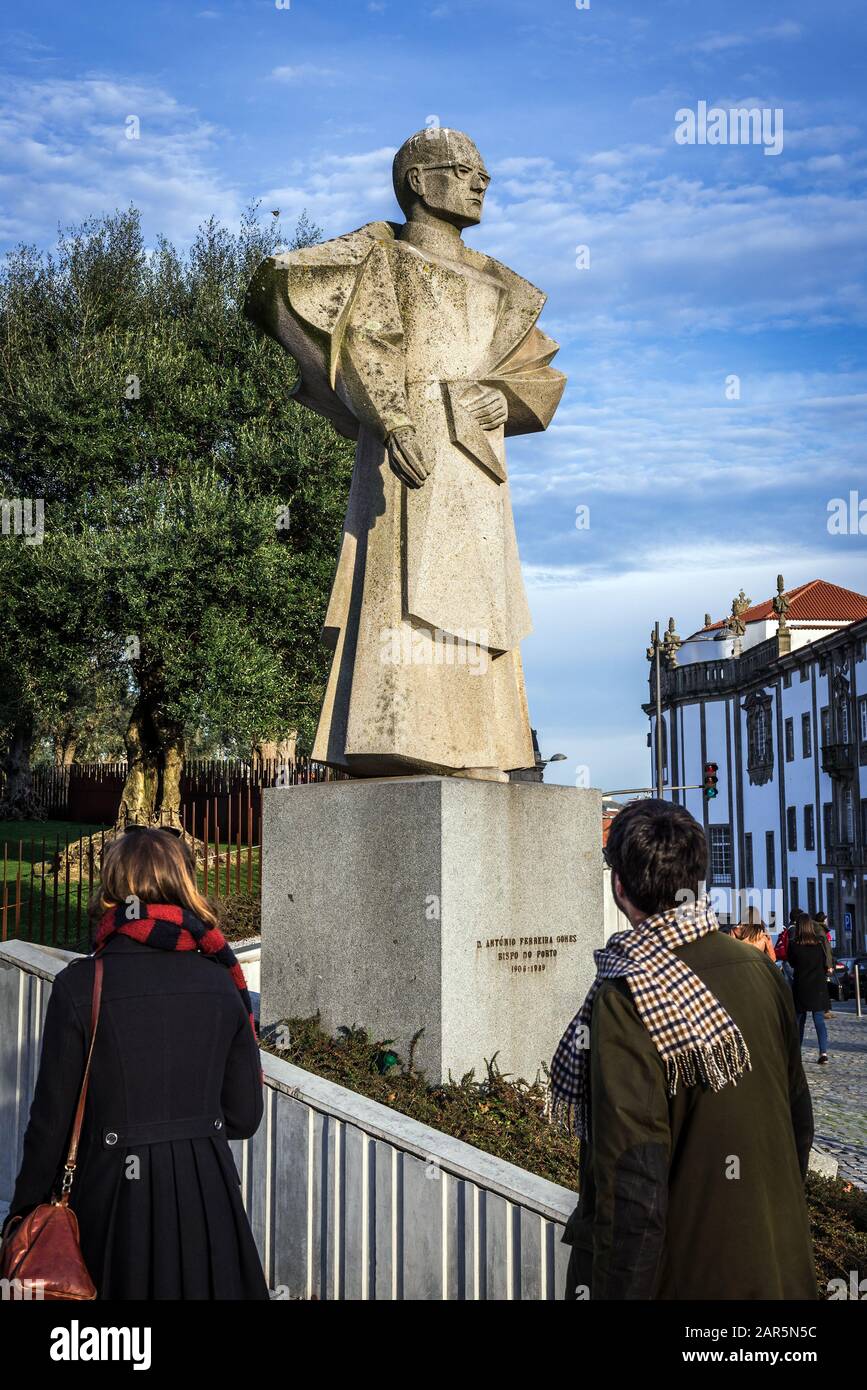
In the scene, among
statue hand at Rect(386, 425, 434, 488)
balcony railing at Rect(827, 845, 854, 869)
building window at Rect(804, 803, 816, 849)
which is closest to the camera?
statue hand at Rect(386, 425, 434, 488)

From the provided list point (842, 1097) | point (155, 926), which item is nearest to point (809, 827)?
point (842, 1097)

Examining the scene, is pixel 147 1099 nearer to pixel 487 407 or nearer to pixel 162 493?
pixel 487 407

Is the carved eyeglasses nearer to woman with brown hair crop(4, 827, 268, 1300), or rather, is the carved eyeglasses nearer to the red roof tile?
woman with brown hair crop(4, 827, 268, 1300)

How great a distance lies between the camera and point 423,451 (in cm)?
657

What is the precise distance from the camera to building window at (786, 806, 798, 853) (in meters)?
61.0

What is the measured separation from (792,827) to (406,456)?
58035mm

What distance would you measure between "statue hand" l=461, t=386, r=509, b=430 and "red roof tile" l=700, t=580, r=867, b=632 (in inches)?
2504

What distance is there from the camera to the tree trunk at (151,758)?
24891mm

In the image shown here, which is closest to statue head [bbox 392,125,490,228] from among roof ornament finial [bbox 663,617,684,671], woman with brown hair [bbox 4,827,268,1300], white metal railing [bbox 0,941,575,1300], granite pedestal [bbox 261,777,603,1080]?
granite pedestal [bbox 261,777,603,1080]

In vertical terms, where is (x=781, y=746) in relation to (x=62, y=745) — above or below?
above

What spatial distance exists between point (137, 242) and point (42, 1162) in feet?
84.9
